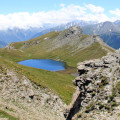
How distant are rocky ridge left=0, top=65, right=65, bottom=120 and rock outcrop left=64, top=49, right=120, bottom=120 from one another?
8314mm

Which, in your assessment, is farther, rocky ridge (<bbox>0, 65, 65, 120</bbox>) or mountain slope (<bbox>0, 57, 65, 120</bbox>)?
rocky ridge (<bbox>0, 65, 65, 120</bbox>)

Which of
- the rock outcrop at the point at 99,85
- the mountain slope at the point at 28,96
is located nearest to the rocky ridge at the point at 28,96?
the mountain slope at the point at 28,96

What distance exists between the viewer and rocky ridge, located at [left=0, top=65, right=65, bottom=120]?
3747cm

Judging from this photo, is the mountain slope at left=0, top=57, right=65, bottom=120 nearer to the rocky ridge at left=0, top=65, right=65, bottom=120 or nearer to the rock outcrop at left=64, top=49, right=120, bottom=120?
the rocky ridge at left=0, top=65, right=65, bottom=120

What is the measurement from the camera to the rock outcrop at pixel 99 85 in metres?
23.0

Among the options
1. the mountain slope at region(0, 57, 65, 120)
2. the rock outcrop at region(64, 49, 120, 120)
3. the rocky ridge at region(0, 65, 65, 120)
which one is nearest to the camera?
the rock outcrop at region(64, 49, 120, 120)

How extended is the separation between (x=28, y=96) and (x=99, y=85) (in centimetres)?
2366

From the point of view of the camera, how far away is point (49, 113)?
130 ft

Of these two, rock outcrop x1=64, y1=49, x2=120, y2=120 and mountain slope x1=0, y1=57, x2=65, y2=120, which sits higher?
rock outcrop x1=64, y1=49, x2=120, y2=120

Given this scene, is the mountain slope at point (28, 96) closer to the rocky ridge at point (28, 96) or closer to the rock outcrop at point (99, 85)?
the rocky ridge at point (28, 96)

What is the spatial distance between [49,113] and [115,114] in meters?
23.3

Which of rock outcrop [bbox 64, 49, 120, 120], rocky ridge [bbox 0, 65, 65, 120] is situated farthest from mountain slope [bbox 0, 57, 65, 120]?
rock outcrop [bbox 64, 49, 120, 120]

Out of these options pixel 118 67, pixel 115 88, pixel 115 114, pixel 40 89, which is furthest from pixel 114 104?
pixel 40 89

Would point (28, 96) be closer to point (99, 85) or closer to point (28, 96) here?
point (28, 96)
